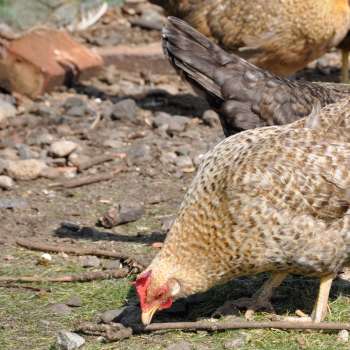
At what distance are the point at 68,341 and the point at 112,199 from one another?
2.39 metres

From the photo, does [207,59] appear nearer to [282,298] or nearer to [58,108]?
[282,298]

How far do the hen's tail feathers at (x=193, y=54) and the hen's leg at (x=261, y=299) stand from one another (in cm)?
147

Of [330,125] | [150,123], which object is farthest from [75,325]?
[150,123]

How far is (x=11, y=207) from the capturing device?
267 inches

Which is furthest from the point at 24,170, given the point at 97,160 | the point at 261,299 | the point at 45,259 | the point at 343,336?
the point at 343,336

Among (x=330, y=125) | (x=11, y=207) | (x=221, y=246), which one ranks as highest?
(x=330, y=125)

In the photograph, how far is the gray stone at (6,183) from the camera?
713 cm

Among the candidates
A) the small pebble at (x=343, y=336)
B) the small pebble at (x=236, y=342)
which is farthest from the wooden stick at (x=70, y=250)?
the small pebble at (x=343, y=336)

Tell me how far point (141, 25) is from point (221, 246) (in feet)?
20.7

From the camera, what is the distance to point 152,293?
15.4 feet

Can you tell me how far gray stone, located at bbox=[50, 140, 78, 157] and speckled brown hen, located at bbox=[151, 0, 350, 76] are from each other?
5.41 feet

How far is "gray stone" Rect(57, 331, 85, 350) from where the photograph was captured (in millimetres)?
4637

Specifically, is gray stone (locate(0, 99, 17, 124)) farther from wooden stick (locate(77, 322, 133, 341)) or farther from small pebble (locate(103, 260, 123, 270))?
wooden stick (locate(77, 322, 133, 341))

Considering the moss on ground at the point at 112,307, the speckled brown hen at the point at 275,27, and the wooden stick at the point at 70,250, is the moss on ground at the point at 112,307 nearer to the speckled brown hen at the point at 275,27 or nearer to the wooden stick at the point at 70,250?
the wooden stick at the point at 70,250
